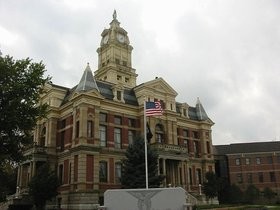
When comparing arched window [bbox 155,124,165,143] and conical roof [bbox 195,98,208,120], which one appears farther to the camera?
conical roof [bbox 195,98,208,120]

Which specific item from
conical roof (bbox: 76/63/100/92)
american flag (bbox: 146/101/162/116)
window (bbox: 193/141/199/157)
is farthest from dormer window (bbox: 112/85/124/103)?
american flag (bbox: 146/101/162/116)

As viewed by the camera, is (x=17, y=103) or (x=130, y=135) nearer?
(x=17, y=103)

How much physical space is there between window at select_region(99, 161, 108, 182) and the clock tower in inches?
785

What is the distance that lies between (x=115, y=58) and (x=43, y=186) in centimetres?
3148

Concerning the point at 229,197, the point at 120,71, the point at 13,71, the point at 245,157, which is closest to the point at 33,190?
the point at 13,71

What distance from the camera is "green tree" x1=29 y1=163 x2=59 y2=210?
39844mm

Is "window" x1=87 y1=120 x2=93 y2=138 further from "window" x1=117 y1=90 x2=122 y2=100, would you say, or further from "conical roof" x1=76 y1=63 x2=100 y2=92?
"window" x1=117 y1=90 x2=122 y2=100

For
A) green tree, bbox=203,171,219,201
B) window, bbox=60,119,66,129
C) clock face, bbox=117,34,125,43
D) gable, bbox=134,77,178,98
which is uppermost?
clock face, bbox=117,34,125,43

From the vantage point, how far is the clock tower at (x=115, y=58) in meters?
63.8

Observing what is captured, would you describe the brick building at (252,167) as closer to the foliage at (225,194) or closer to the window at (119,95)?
the foliage at (225,194)

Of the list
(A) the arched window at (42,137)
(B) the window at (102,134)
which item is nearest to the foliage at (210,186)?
(B) the window at (102,134)

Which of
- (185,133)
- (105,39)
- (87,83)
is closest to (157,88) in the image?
(185,133)

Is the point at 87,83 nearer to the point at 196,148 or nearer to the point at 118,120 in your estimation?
the point at 118,120

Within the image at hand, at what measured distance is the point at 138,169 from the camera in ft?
127
